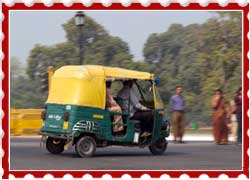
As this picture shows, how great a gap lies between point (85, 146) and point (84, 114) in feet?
2.39

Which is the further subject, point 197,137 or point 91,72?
point 197,137

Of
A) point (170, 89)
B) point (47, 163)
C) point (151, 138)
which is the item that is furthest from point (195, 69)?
point (47, 163)

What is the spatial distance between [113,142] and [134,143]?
1.84ft

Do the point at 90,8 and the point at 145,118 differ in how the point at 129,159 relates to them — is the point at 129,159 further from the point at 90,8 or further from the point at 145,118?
the point at 90,8

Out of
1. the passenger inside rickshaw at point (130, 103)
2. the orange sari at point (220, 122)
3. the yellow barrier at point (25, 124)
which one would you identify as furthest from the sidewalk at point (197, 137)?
the passenger inside rickshaw at point (130, 103)

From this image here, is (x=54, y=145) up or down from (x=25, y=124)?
down

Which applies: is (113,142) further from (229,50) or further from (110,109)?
(229,50)

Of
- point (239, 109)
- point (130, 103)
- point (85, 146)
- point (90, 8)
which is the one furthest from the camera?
point (239, 109)

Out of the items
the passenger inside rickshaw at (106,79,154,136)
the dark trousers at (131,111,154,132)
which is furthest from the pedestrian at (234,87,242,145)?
the dark trousers at (131,111,154,132)

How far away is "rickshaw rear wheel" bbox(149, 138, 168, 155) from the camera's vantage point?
57.2 feet

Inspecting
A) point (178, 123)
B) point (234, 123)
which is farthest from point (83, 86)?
point (234, 123)

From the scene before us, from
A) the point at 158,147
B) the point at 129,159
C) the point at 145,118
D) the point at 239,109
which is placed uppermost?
the point at 239,109

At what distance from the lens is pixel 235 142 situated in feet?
69.6

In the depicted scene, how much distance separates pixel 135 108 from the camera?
16.9 m
